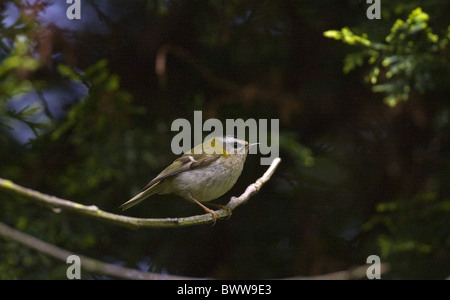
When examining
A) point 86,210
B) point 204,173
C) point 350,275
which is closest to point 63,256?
point 86,210

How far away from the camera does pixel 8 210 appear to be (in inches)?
108

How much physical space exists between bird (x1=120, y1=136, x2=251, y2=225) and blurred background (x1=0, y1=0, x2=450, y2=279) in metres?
0.45

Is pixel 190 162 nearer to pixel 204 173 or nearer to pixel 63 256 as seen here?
pixel 204 173

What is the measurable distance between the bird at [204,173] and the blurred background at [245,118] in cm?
45

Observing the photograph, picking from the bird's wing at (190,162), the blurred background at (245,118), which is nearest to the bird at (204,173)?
the bird's wing at (190,162)

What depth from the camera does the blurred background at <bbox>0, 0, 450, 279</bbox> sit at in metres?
2.66

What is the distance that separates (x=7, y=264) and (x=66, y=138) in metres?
0.73

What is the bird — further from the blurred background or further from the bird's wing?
the blurred background

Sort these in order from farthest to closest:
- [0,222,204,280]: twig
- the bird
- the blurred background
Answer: the blurred background < the bird < [0,222,204,280]: twig

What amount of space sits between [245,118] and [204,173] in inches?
32.5

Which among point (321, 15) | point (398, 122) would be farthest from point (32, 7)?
point (398, 122)

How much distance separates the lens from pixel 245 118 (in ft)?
9.52

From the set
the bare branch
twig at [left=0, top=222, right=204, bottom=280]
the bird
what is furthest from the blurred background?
twig at [left=0, top=222, right=204, bottom=280]

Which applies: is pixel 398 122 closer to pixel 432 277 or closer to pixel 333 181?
pixel 333 181
